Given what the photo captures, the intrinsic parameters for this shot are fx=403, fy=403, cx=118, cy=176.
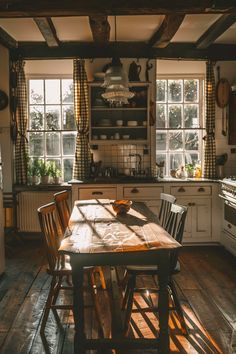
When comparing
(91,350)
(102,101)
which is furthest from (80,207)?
(102,101)

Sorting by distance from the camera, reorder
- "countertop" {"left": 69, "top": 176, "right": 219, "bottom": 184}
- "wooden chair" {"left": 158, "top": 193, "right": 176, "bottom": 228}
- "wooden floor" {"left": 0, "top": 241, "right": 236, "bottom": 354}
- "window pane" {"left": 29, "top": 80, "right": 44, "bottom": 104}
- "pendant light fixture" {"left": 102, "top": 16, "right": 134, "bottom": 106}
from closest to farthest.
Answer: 1. "wooden floor" {"left": 0, "top": 241, "right": 236, "bottom": 354}
2. "pendant light fixture" {"left": 102, "top": 16, "right": 134, "bottom": 106}
3. "wooden chair" {"left": 158, "top": 193, "right": 176, "bottom": 228}
4. "countertop" {"left": 69, "top": 176, "right": 219, "bottom": 184}
5. "window pane" {"left": 29, "top": 80, "right": 44, "bottom": 104}

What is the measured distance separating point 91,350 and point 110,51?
13.7ft

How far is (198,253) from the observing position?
5199 mm

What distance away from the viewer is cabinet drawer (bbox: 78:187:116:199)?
211 inches

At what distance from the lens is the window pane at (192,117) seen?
240 inches

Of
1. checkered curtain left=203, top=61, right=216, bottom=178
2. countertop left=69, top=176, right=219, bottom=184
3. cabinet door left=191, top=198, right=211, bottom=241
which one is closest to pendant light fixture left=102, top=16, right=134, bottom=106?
countertop left=69, top=176, right=219, bottom=184

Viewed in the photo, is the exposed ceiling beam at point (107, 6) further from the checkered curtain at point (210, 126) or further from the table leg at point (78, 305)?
the table leg at point (78, 305)

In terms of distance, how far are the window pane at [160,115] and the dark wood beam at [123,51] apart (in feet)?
2.43

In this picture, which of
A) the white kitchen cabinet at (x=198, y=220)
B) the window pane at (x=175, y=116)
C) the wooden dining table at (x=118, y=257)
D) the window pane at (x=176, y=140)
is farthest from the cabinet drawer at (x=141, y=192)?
the wooden dining table at (x=118, y=257)

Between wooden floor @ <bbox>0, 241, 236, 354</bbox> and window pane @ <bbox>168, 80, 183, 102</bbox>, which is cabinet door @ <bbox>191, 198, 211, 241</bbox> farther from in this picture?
window pane @ <bbox>168, 80, 183, 102</bbox>

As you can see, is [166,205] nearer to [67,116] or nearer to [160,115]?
[160,115]

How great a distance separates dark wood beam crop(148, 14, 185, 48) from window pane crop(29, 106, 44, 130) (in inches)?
75.0

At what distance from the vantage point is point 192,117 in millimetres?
6113

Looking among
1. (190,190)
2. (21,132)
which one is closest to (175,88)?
(190,190)
